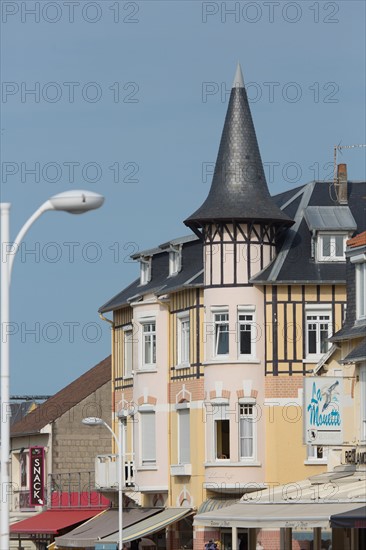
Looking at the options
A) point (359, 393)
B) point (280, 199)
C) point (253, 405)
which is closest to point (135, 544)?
point (253, 405)

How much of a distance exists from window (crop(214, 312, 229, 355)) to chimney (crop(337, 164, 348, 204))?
19.0 feet

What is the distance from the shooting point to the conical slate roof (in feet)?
154

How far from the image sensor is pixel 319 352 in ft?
155

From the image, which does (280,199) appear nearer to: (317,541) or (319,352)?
(319,352)

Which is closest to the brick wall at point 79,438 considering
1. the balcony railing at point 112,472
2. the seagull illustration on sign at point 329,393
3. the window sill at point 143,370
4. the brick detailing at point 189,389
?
the balcony railing at point 112,472

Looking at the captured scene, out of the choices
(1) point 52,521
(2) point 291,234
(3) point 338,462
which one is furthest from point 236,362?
(1) point 52,521

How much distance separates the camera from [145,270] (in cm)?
5434

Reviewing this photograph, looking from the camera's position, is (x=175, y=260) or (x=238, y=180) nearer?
(x=238, y=180)

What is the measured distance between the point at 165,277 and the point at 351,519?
20.2 meters

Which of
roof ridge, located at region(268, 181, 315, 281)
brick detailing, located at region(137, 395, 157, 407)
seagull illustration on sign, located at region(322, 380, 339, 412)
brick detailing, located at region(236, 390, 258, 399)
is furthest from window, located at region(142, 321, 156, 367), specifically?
seagull illustration on sign, located at region(322, 380, 339, 412)

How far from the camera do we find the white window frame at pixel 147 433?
1999 inches

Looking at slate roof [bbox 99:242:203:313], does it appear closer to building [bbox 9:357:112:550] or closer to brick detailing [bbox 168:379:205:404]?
brick detailing [bbox 168:379:205:404]

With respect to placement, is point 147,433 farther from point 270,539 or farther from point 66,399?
point 66,399

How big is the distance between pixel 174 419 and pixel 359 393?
12.2 meters
